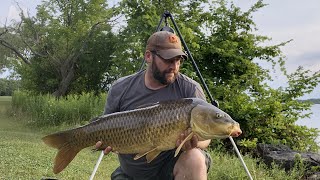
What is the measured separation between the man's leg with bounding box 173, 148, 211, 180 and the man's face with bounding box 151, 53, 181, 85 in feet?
1.94

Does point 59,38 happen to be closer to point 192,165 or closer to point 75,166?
point 75,166

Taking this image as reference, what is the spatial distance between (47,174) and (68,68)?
13.7 meters

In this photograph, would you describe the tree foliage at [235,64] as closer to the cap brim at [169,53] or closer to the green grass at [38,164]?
the green grass at [38,164]

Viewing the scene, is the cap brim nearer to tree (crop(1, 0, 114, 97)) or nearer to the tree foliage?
the tree foliage

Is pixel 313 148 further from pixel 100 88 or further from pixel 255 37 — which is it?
pixel 100 88

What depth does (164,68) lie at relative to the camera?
3.10 m

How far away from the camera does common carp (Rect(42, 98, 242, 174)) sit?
95.8 inches

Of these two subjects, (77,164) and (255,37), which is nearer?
(77,164)

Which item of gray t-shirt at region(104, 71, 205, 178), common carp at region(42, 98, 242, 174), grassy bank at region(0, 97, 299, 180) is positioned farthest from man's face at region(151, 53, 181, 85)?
grassy bank at region(0, 97, 299, 180)

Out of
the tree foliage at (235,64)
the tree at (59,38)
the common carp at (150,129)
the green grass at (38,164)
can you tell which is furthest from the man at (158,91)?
the tree at (59,38)

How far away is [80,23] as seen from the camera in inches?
761

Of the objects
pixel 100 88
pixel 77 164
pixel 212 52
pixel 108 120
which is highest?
pixel 108 120

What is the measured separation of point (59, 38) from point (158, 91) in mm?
17389

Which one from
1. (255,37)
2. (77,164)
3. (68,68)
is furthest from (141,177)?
(68,68)
